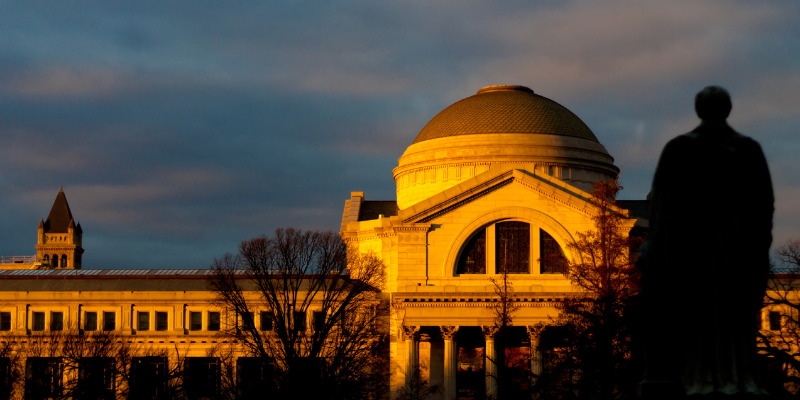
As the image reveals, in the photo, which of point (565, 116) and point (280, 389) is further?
point (565, 116)

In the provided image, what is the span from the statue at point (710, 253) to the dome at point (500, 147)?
77.7 m

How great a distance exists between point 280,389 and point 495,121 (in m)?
34.6

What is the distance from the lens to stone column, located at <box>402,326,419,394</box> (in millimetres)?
74188

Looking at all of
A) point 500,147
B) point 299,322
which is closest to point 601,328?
point 299,322

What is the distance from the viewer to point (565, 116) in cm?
9750

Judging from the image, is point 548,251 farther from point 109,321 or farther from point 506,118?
point 109,321

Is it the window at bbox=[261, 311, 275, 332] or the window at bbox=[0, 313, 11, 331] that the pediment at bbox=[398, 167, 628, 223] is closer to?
the window at bbox=[261, 311, 275, 332]

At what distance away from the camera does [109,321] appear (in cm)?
9344

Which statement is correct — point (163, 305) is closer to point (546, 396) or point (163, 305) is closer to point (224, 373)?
point (224, 373)

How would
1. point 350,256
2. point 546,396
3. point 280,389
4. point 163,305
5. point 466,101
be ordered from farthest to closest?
point 466,101 → point 163,305 → point 350,256 → point 280,389 → point 546,396

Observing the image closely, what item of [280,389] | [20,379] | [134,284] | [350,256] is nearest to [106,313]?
[134,284]

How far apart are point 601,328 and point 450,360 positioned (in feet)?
77.3

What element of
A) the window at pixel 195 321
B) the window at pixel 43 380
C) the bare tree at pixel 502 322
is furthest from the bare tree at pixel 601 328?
the window at pixel 195 321

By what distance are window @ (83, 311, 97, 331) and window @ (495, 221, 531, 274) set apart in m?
34.5
